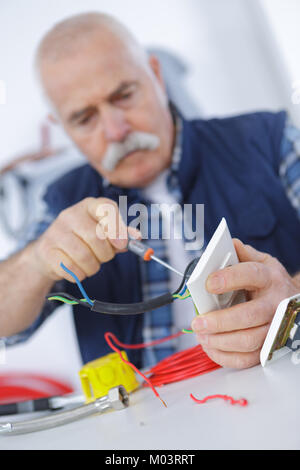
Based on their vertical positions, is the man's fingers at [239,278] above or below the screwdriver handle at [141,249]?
below

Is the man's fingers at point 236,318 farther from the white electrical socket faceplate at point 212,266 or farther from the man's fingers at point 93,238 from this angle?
the man's fingers at point 93,238

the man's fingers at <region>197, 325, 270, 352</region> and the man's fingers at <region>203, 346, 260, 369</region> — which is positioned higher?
the man's fingers at <region>197, 325, 270, 352</region>

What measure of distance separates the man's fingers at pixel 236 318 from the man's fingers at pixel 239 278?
0.06 ft

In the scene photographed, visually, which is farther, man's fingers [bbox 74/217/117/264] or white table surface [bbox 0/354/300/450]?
man's fingers [bbox 74/217/117/264]

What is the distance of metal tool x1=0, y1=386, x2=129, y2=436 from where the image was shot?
0.37m

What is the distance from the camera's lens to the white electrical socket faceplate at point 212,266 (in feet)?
1.07

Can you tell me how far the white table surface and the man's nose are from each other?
12.6 inches

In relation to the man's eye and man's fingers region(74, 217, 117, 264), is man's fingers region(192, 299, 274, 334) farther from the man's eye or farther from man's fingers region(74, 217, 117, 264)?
the man's eye

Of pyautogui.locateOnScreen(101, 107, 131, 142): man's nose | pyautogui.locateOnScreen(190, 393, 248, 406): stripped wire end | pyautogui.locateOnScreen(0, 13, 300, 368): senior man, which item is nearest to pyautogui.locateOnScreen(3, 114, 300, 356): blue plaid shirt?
pyautogui.locateOnScreen(0, 13, 300, 368): senior man

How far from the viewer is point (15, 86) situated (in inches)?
24.2

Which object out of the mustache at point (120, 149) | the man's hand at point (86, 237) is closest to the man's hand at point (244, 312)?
the man's hand at point (86, 237)

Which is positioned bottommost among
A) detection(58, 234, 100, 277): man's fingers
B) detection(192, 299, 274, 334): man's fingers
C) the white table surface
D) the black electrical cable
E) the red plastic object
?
the red plastic object

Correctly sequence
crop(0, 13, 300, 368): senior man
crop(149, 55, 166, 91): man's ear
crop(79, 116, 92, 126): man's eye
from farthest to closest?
crop(149, 55, 166, 91): man's ear → crop(79, 116, 92, 126): man's eye → crop(0, 13, 300, 368): senior man
